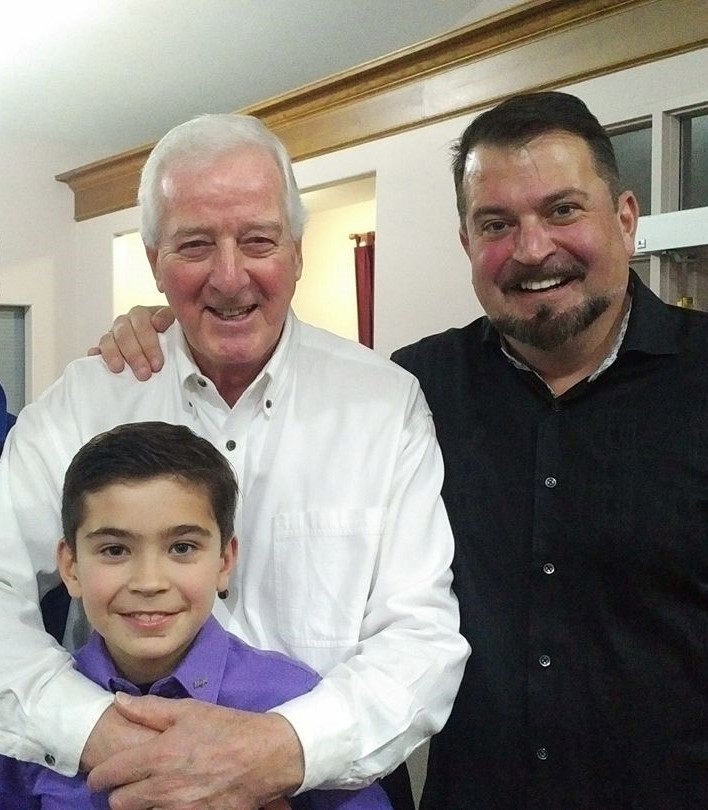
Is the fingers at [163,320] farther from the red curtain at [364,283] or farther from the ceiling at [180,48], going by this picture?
the red curtain at [364,283]

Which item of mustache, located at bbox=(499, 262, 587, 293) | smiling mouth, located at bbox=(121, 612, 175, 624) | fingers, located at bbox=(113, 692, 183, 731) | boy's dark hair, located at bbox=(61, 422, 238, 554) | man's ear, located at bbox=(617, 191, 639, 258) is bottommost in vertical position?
fingers, located at bbox=(113, 692, 183, 731)

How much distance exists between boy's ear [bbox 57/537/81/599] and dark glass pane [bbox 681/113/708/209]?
6.83 ft

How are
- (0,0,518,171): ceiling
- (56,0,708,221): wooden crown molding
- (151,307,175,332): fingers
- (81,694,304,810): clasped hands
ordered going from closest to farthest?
1. (81,694,304,810): clasped hands
2. (151,307,175,332): fingers
3. (56,0,708,221): wooden crown molding
4. (0,0,518,171): ceiling

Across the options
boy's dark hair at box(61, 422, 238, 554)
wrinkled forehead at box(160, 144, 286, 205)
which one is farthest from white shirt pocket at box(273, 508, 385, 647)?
wrinkled forehead at box(160, 144, 286, 205)

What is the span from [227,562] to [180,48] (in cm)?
386

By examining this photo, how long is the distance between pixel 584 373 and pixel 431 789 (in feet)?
2.44

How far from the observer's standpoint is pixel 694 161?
271 centimetres

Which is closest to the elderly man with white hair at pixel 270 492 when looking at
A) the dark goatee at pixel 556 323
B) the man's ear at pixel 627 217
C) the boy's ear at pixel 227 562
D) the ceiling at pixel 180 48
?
the boy's ear at pixel 227 562

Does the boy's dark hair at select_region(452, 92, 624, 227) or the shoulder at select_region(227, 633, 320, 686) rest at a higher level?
the boy's dark hair at select_region(452, 92, 624, 227)

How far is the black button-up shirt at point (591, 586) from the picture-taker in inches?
55.4

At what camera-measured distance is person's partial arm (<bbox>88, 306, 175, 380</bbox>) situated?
1.51 meters

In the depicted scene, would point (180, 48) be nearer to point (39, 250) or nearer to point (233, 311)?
point (39, 250)

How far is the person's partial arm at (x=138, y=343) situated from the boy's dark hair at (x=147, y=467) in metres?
0.23

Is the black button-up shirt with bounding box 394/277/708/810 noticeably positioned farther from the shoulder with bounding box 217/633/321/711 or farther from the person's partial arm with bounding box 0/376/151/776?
the person's partial arm with bounding box 0/376/151/776
